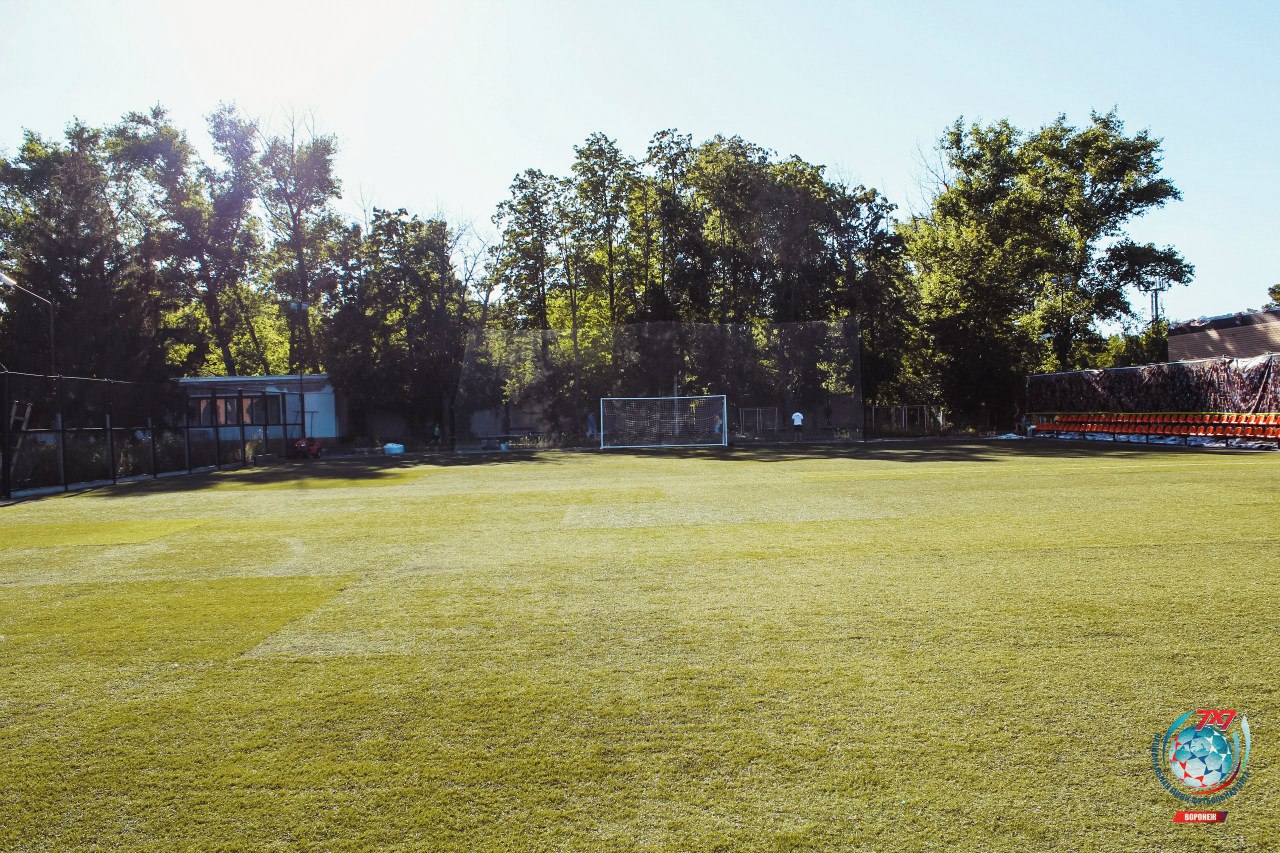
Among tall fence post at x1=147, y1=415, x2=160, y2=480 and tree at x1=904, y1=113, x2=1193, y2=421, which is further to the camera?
tree at x1=904, y1=113, x2=1193, y2=421

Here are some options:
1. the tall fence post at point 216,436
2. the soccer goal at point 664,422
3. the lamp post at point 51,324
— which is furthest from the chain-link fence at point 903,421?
the lamp post at point 51,324

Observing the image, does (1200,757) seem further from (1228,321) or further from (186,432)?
(1228,321)

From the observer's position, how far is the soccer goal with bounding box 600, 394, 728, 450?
34.0 meters

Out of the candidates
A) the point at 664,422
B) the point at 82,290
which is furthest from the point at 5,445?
the point at 664,422

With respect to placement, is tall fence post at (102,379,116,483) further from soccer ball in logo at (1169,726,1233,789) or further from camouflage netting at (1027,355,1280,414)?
camouflage netting at (1027,355,1280,414)

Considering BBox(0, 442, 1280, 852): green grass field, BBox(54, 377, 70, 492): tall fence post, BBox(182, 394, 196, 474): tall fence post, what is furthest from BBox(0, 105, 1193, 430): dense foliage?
BBox(0, 442, 1280, 852): green grass field

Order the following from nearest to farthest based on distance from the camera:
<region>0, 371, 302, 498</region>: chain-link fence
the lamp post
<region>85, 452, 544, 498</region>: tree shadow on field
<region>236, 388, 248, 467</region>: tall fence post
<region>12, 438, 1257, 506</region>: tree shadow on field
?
<region>0, 371, 302, 498</region>: chain-link fence → <region>85, 452, 544, 498</region>: tree shadow on field → <region>12, 438, 1257, 506</region>: tree shadow on field → <region>236, 388, 248, 467</region>: tall fence post → the lamp post

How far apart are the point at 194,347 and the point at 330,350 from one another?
8.63 m

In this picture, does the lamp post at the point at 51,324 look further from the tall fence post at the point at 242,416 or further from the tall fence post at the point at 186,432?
the tall fence post at the point at 186,432

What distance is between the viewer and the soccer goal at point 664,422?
111 ft

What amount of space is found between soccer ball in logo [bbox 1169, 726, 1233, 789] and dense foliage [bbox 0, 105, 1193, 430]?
32.8 metres

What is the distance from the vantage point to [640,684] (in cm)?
450

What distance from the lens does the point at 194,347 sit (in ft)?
136

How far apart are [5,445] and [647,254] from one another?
30691mm
